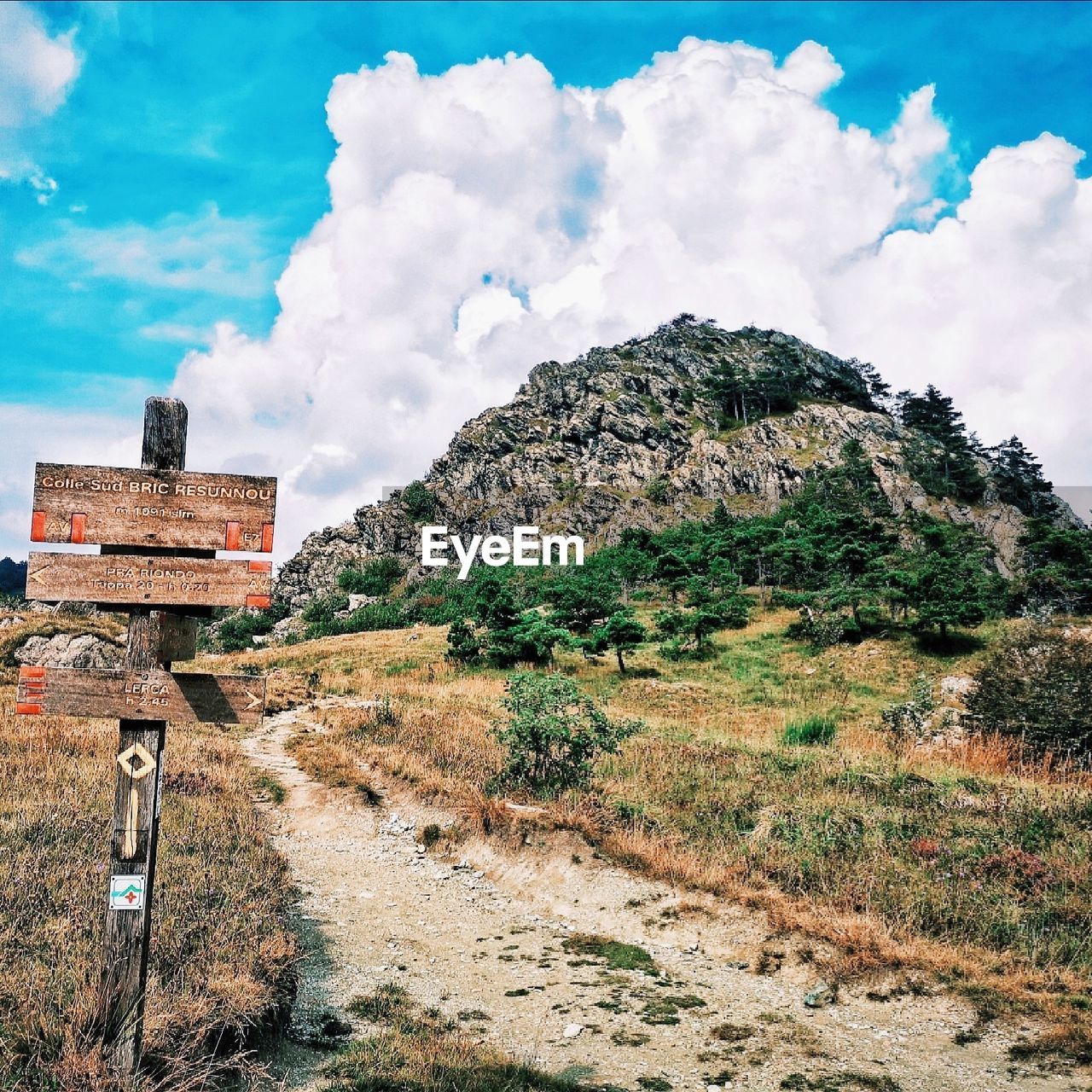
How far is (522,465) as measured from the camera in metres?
120

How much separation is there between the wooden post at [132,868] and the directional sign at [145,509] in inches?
9.4

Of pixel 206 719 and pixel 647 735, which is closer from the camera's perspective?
pixel 206 719

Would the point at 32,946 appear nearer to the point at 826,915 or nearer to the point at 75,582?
the point at 75,582

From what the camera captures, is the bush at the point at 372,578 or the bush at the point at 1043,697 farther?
the bush at the point at 372,578

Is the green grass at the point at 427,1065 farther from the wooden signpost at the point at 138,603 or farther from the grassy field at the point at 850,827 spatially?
the grassy field at the point at 850,827

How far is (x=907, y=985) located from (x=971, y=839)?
347 cm

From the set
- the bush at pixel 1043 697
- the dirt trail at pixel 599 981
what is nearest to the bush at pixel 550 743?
→ the dirt trail at pixel 599 981

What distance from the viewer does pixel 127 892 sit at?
15.5 ft

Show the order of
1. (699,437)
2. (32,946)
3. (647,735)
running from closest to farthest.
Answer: (32,946) → (647,735) → (699,437)

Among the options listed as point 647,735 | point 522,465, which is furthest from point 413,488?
point 647,735

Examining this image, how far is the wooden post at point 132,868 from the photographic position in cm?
466

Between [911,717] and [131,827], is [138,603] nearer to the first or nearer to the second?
[131,827]

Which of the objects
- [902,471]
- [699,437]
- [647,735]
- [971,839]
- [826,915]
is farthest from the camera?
[699,437]

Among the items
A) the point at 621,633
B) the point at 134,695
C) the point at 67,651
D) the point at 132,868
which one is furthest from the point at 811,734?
the point at 67,651
